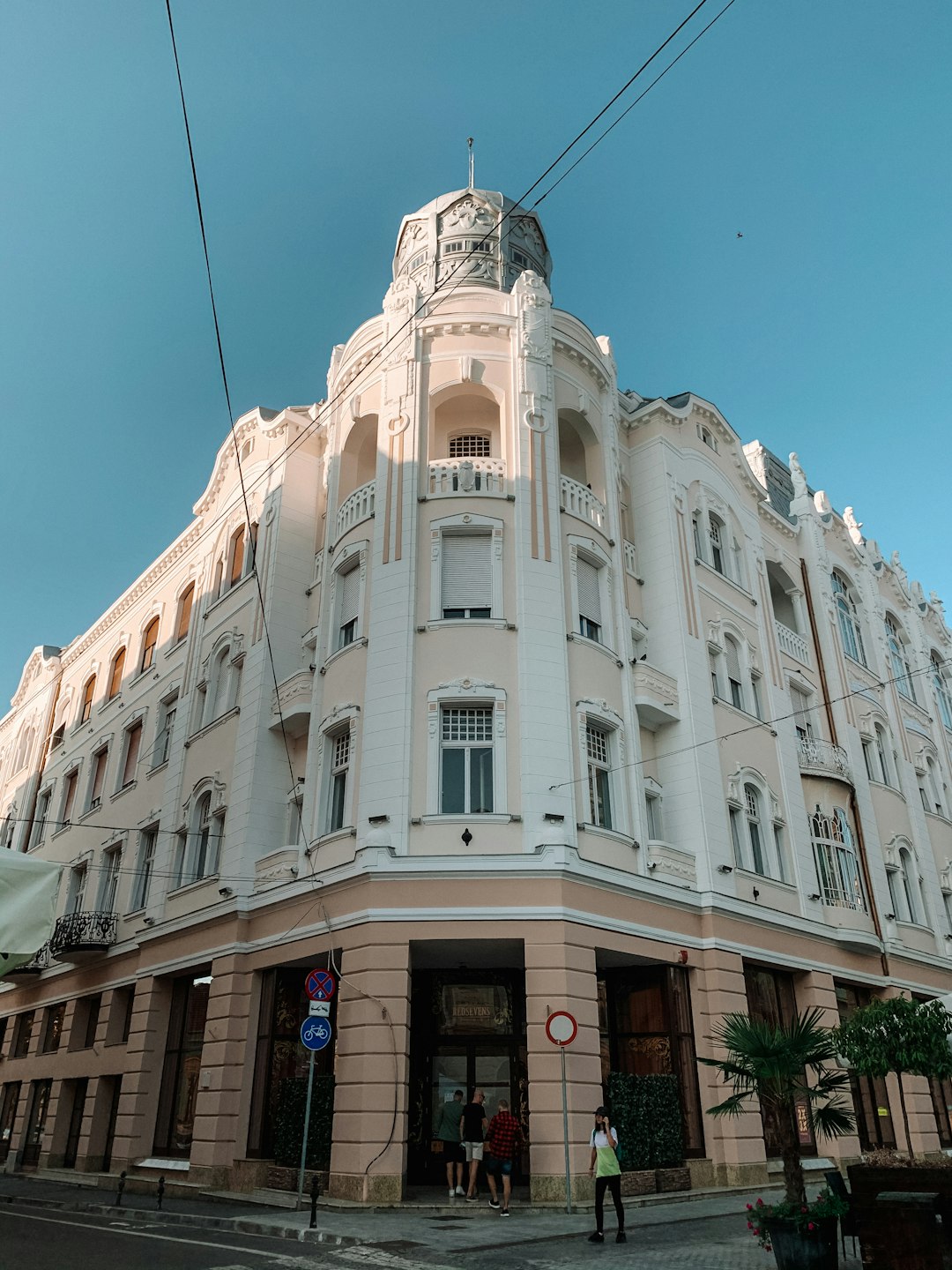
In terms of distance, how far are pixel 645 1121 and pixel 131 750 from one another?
2044cm

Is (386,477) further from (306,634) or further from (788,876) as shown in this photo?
(788,876)

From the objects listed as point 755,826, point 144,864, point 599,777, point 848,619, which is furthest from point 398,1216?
point 848,619

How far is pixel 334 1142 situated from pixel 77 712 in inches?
1033

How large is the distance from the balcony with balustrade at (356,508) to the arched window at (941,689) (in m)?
26.2

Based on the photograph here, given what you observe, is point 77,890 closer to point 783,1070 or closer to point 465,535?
point 465,535

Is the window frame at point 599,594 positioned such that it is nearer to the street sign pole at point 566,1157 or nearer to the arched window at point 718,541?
the arched window at point 718,541

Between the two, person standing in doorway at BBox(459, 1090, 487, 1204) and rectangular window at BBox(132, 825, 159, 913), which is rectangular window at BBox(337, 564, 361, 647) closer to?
rectangular window at BBox(132, 825, 159, 913)

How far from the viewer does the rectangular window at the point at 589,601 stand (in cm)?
2178

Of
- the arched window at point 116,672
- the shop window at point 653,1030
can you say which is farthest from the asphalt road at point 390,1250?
the arched window at point 116,672

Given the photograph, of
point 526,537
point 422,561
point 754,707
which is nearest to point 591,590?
point 526,537

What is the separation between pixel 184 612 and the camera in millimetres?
31094

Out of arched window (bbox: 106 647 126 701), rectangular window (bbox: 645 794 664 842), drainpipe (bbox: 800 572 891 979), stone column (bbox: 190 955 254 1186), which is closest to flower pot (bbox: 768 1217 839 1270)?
rectangular window (bbox: 645 794 664 842)

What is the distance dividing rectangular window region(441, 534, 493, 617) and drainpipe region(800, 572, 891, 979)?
44.8 ft

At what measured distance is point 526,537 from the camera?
826 inches
